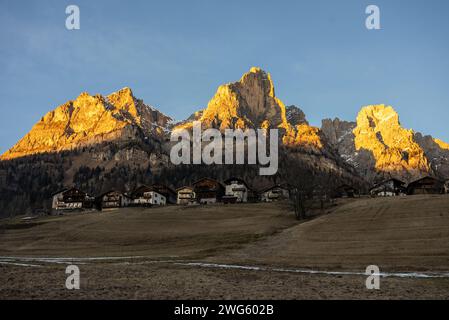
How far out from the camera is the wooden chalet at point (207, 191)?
17325cm

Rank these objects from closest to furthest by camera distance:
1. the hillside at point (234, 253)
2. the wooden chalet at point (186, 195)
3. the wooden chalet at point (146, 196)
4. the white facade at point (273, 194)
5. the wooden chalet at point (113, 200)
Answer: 1. the hillside at point (234, 253)
2. the wooden chalet at point (113, 200)
3. the wooden chalet at point (146, 196)
4. the white facade at point (273, 194)
5. the wooden chalet at point (186, 195)

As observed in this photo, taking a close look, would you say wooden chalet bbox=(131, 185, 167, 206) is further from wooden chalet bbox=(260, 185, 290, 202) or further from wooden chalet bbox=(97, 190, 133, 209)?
wooden chalet bbox=(260, 185, 290, 202)

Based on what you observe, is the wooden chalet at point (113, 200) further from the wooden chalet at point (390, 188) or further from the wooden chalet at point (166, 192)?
the wooden chalet at point (390, 188)

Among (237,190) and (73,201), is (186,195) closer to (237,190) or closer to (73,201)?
(237,190)

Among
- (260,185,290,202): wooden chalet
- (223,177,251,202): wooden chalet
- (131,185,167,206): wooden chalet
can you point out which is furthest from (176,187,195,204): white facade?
(260,185,290,202): wooden chalet

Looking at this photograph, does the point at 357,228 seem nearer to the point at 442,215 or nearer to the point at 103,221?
the point at 442,215

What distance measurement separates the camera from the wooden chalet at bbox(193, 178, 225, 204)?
17325 cm

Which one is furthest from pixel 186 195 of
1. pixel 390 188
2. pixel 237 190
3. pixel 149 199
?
pixel 390 188

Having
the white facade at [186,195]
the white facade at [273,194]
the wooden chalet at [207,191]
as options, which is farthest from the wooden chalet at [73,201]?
the white facade at [273,194]

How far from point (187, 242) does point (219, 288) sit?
153 ft

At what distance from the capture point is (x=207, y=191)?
572 feet

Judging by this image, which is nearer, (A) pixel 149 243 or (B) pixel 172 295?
(B) pixel 172 295
